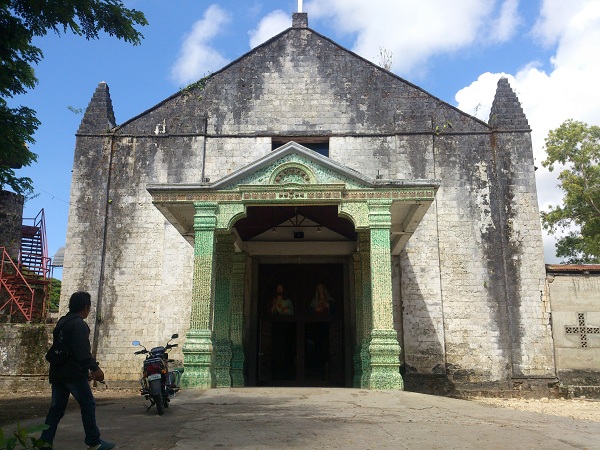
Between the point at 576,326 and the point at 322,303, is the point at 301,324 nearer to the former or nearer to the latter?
the point at 322,303

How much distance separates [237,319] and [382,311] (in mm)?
4344

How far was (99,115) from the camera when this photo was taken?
16.4m

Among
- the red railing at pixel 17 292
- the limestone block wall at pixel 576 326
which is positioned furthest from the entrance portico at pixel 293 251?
the red railing at pixel 17 292

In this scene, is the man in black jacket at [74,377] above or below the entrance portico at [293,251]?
below

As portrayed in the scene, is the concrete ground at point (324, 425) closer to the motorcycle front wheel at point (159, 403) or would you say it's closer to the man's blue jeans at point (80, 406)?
the motorcycle front wheel at point (159, 403)

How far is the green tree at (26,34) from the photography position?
786 cm

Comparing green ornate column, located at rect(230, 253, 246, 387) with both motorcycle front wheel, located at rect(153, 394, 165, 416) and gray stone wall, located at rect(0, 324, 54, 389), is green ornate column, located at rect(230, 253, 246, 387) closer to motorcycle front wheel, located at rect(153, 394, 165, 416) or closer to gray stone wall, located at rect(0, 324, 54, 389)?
motorcycle front wheel, located at rect(153, 394, 165, 416)

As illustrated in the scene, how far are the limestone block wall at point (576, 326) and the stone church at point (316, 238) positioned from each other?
0.32 meters

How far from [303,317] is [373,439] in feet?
30.3

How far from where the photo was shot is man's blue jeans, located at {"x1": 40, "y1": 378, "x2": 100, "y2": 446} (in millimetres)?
5613

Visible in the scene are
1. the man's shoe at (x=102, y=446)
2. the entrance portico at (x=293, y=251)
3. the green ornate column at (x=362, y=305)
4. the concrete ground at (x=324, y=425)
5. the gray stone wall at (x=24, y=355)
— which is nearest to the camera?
the man's shoe at (x=102, y=446)

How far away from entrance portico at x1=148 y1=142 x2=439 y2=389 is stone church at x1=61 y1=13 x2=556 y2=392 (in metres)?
0.06

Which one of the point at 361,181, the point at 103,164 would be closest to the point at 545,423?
the point at 361,181

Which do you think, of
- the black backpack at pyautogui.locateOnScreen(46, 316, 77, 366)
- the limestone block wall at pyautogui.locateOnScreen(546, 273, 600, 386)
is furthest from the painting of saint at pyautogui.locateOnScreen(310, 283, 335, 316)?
the black backpack at pyautogui.locateOnScreen(46, 316, 77, 366)
